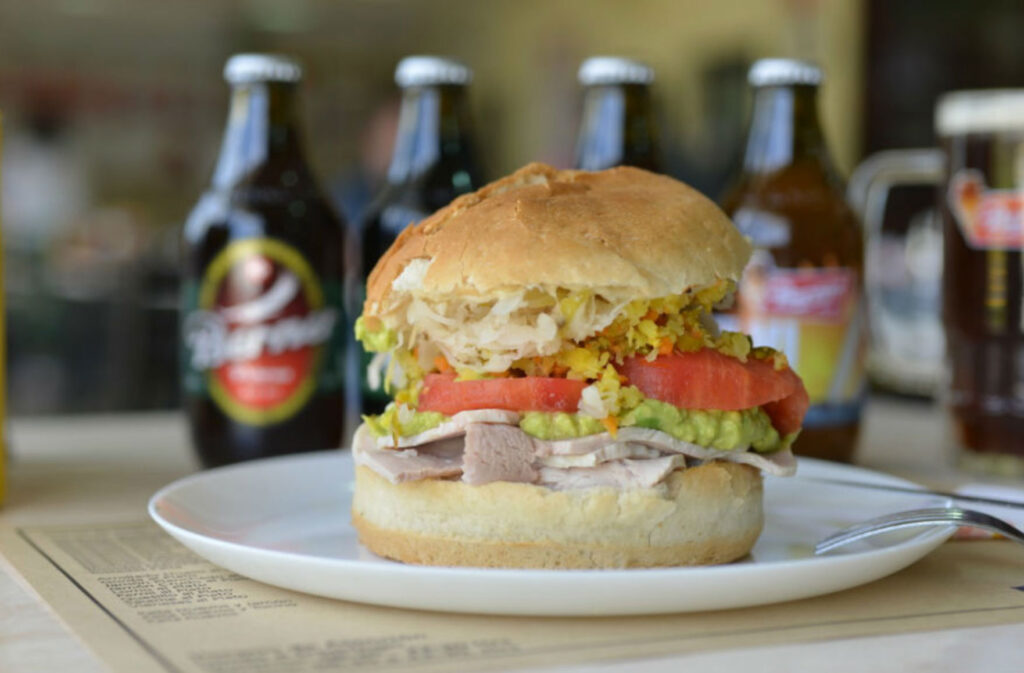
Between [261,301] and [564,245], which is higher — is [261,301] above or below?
below

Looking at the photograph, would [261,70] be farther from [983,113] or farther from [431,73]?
[983,113]

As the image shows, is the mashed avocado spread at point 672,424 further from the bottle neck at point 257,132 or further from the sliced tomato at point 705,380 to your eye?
the bottle neck at point 257,132

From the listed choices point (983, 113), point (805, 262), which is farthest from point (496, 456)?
point (983, 113)

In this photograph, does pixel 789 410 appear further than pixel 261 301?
No

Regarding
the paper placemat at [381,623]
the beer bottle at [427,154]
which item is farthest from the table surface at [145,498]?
the beer bottle at [427,154]

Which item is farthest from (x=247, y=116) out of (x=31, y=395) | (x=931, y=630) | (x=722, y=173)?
(x=31, y=395)

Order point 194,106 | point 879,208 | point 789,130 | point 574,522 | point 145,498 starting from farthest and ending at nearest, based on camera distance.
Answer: point 194,106, point 879,208, point 789,130, point 145,498, point 574,522

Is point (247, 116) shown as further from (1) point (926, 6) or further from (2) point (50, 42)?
(2) point (50, 42)

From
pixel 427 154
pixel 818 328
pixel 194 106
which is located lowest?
pixel 818 328
